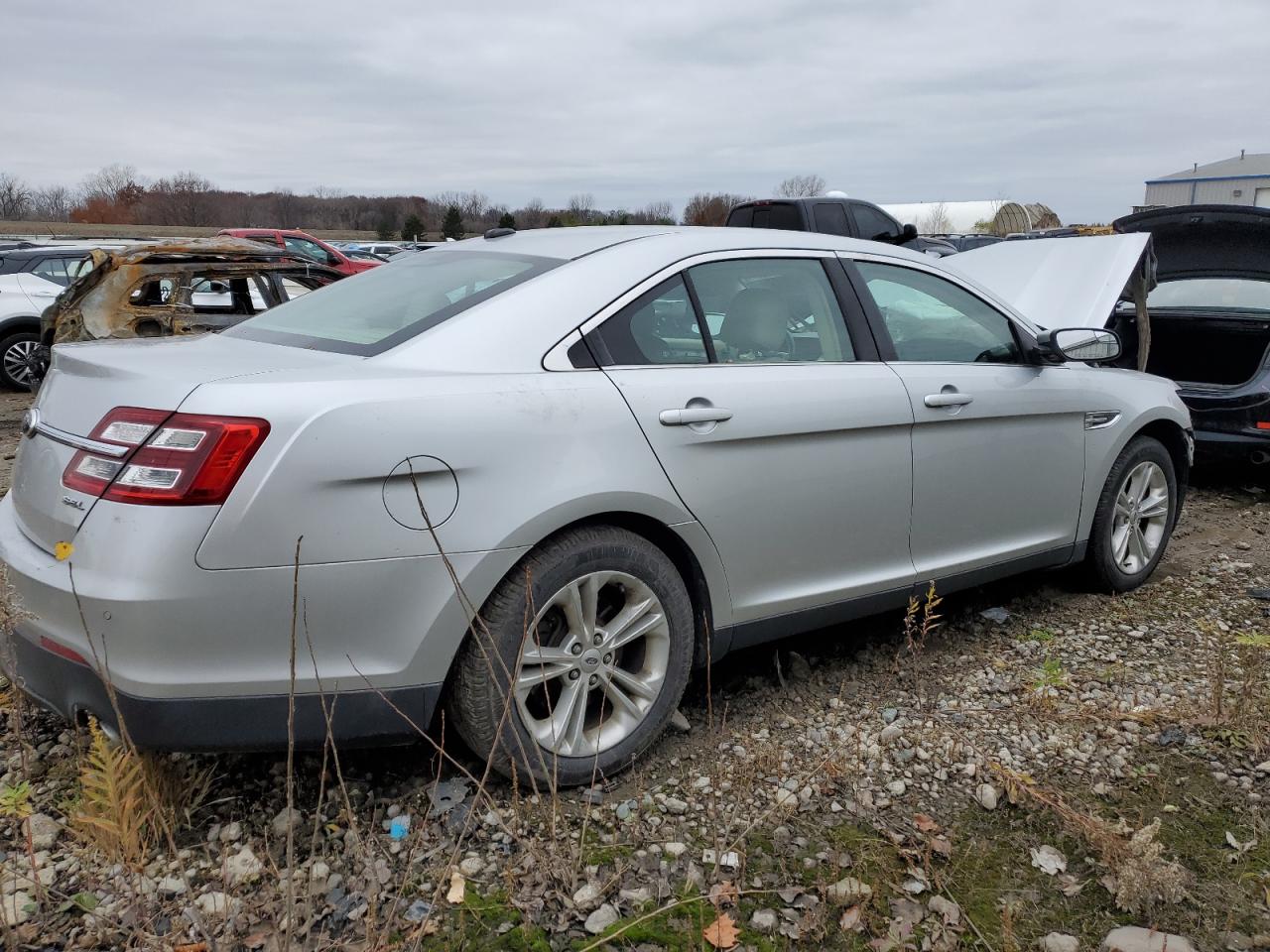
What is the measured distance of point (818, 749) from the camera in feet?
10.6

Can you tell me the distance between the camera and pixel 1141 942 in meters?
2.33

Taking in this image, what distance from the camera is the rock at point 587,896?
2.44 m

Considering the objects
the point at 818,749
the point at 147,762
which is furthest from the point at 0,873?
the point at 818,749

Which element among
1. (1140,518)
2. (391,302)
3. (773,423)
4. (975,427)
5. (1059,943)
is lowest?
(1059,943)

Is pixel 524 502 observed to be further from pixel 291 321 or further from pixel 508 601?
pixel 291 321

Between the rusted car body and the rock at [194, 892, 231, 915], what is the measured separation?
6.23m

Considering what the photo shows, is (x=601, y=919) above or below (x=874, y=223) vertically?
below

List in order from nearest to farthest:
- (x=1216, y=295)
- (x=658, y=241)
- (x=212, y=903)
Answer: (x=212, y=903) → (x=658, y=241) → (x=1216, y=295)

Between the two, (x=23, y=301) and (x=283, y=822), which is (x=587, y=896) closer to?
(x=283, y=822)

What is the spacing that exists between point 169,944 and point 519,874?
78 centimetres

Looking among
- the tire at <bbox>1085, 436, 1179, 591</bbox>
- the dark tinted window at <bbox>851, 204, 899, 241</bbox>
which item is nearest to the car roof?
the tire at <bbox>1085, 436, 1179, 591</bbox>

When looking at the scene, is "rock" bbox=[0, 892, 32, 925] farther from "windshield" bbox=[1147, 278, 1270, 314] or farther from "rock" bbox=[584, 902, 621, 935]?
"windshield" bbox=[1147, 278, 1270, 314]

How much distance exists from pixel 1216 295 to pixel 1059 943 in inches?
244

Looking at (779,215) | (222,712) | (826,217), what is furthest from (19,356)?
(222,712)
